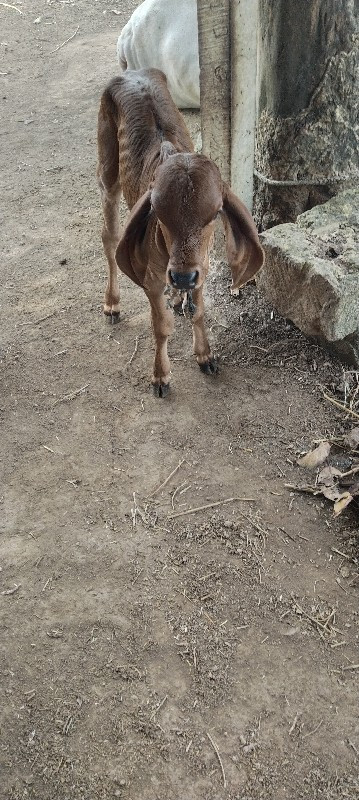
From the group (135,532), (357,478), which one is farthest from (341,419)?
(135,532)

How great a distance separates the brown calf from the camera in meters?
3.37

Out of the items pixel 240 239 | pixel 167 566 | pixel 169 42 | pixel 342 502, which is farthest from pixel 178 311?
pixel 169 42

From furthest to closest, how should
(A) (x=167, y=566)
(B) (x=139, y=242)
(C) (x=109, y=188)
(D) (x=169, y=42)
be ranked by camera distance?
(D) (x=169, y=42) < (C) (x=109, y=188) < (B) (x=139, y=242) < (A) (x=167, y=566)

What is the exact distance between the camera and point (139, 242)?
156 inches

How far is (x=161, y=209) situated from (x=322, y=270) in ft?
4.04

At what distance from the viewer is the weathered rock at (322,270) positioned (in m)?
4.13

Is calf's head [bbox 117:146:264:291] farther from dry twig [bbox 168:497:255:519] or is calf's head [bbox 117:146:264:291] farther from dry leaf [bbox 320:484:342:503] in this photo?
dry leaf [bbox 320:484:342:503]

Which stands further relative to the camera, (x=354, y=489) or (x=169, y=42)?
(x=169, y=42)

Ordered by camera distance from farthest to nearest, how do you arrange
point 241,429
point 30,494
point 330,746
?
point 241,429 → point 30,494 → point 330,746

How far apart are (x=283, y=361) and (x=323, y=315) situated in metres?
0.55

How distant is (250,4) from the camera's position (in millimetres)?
4355

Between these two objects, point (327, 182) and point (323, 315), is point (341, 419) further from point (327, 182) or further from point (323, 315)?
point (327, 182)

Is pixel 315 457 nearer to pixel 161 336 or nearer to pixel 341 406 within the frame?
pixel 341 406

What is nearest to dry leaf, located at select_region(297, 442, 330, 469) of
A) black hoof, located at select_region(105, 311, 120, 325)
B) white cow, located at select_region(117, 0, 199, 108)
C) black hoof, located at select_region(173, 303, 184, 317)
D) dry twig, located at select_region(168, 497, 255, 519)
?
dry twig, located at select_region(168, 497, 255, 519)
